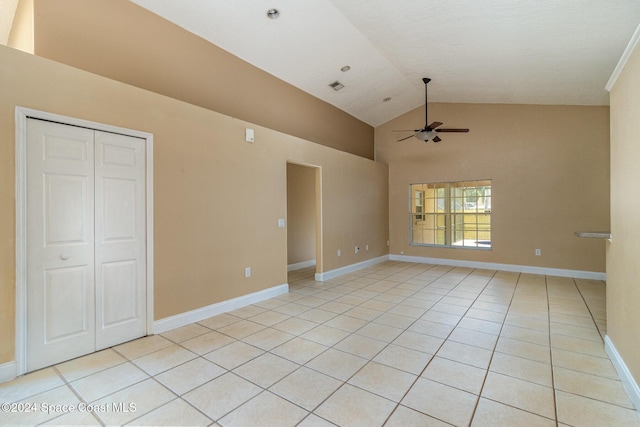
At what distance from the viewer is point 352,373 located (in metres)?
2.36

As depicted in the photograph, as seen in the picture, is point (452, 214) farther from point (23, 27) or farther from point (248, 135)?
point (23, 27)

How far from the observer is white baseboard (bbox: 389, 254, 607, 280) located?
5575 millimetres

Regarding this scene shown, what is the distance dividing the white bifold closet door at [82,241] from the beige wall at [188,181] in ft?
0.46

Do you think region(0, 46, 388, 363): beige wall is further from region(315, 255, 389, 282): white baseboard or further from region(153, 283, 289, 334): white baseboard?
region(315, 255, 389, 282): white baseboard

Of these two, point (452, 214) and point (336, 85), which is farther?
point (452, 214)

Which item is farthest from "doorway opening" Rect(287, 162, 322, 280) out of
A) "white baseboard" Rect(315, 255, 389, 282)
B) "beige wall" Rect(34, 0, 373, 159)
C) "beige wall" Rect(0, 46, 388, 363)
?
"beige wall" Rect(34, 0, 373, 159)

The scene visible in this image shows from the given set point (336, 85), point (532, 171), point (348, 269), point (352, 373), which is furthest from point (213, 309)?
point (532, 171)

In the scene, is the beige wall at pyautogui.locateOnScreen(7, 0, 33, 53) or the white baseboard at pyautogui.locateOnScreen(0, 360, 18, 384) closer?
the white baseboard at pyautogui.locateOnScreen(0, 360, 18, 384)

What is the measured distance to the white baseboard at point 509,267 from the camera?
18.3 feet

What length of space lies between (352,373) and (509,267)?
17.8 ft

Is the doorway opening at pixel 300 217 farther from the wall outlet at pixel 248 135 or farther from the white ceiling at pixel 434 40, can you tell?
the wall outlet at pixel 248 135

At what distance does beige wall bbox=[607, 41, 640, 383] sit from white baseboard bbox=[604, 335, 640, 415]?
0.05 m

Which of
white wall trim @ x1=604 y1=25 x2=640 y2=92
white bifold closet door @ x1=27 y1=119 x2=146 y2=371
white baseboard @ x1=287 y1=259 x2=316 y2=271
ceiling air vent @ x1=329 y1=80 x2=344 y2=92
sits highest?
ceiling air vent @ x1=329 y1=80 x2=344 y2=92

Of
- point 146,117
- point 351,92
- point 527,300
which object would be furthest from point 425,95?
point 146,117
